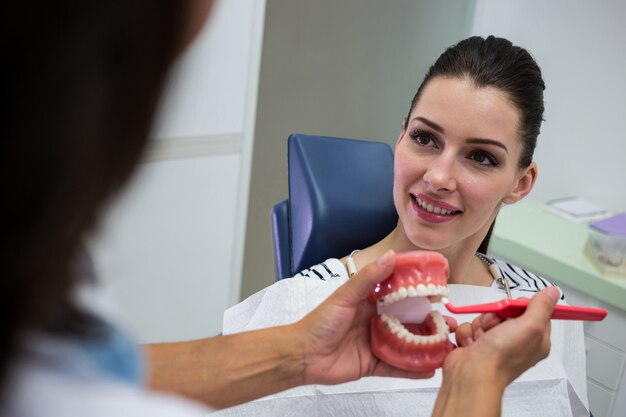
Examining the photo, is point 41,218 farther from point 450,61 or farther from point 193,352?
point 450,61

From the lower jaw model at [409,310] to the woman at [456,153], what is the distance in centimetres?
41

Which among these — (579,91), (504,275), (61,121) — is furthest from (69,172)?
(579,91)

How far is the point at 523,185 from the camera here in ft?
5.35

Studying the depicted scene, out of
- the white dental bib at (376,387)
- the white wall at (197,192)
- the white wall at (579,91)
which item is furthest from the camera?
the white wall at (579,91)

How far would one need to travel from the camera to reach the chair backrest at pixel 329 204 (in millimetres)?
1633

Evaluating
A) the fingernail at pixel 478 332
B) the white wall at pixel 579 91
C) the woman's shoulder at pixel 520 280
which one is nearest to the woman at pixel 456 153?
the woman's shoulder at pixel 520 280

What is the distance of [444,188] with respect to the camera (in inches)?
56.8

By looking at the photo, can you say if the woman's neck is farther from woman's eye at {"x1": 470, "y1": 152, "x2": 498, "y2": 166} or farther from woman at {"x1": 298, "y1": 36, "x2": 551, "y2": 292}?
woman's eye at {"x1": 470, "y1": 152, "x2": 498, "y2": 166}

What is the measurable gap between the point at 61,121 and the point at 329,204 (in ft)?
4.30

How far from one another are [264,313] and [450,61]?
2.17 ft

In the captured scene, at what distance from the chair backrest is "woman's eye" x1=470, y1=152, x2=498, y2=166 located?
0.28m

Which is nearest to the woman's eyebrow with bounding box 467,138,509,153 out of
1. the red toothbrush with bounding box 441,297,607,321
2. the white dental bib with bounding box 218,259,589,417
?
the white dental bib with bounding box 218,259,589,417

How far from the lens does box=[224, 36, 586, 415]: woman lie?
57.4 inches

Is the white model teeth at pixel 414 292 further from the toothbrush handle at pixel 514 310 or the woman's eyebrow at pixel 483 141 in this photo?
the woman's eyebrow at pixel 483 141
